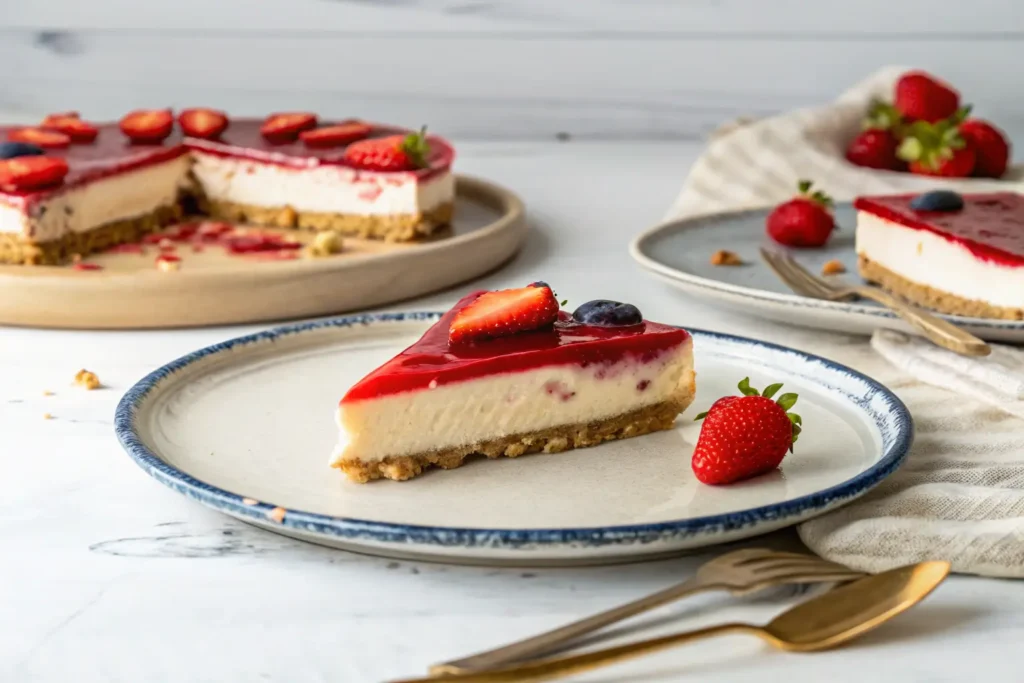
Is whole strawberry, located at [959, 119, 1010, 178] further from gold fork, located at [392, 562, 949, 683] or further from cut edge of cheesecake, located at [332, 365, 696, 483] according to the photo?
gold fork, located at [392, 562, 949, 683]

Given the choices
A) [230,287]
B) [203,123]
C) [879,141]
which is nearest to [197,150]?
[203,123]

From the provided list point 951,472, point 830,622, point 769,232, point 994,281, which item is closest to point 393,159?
point 769,232

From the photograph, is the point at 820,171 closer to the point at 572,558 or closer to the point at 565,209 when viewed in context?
the point at 565,209

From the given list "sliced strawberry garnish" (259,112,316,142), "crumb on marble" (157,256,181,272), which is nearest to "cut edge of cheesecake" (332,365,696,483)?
"crumb on marble" (157,256,181,272)

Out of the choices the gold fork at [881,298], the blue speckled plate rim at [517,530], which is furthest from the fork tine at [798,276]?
the blue speckled plate rim at [517,530]

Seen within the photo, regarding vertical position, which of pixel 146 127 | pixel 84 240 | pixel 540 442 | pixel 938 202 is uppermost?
pixel 938 202

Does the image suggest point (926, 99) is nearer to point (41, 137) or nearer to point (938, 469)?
point (938, 469)

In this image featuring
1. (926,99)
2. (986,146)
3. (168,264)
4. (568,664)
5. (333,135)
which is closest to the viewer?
(568,664)
